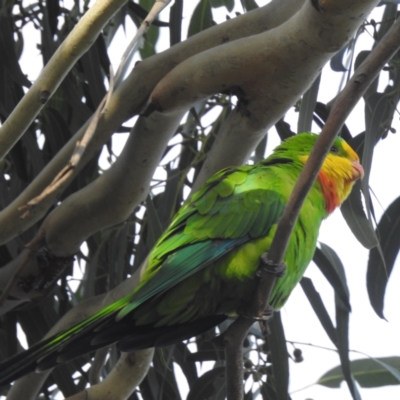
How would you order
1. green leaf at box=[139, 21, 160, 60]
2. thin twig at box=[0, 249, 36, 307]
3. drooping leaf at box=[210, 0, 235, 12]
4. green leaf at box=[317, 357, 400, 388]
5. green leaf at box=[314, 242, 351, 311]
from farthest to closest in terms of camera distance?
green leaf at box=[139, 21, 160, 60] → drooping leaf at box=[210, 0, 235, 12] → green leaf at box=[317, 357, 400, 388] → green leaf at box=[314, 242, 351, 311] → thin twig at box=[0, 249, 36, 307]

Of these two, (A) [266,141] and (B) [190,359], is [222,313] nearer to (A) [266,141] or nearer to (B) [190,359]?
(B) [190,359]

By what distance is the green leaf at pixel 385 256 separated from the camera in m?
1.99

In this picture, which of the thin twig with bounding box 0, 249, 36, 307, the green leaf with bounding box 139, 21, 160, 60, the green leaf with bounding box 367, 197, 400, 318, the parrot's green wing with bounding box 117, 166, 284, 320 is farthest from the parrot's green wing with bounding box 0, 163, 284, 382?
Answer: the green leaf with bounding box 139, 21, 160, 60

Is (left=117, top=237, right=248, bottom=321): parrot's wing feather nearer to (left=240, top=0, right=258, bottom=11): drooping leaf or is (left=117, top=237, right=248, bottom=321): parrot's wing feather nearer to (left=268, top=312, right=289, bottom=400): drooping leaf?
(left=268, top=312, right=289, bottom=400): drooping leaf

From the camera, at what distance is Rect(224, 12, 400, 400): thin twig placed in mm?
1189

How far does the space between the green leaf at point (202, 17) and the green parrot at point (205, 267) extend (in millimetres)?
634

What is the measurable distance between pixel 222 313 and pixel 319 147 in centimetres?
65

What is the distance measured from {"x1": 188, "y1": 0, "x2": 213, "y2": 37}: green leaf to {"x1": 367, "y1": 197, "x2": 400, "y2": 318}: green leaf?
814mm

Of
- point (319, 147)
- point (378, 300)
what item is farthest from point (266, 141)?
point (319, 147)

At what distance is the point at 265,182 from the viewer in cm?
184

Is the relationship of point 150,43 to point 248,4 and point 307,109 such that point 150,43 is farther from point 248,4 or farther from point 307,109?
point 307,109

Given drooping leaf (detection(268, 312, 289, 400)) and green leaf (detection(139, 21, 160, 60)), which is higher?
green leaf (detection(139, 21, 160, 60))

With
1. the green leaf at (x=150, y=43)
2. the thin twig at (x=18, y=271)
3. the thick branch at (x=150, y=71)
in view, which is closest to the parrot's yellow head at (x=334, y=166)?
the thick branch at (x=150, y=71)

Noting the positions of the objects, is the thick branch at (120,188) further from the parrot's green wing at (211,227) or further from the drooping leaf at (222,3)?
the drooping leaf at (222,3)
